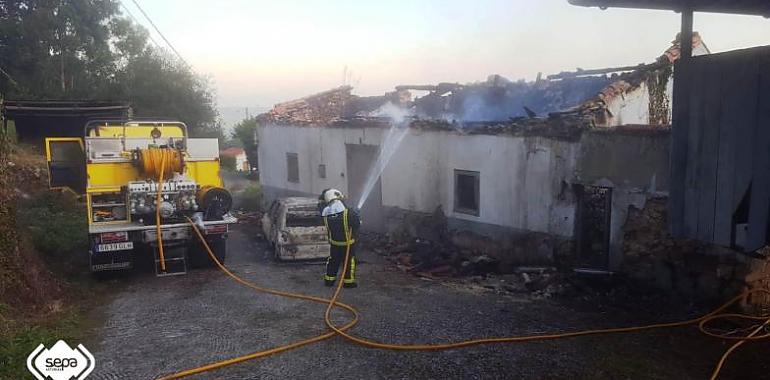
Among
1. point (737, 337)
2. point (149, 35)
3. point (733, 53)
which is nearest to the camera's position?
point (733, 53)

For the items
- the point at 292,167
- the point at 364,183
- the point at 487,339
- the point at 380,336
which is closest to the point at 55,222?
the point at 292,167

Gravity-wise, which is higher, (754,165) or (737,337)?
(754,165)

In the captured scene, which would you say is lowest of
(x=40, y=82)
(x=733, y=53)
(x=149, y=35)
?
(x=733, y=53)

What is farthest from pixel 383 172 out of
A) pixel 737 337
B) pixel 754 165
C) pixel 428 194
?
pixel 754 165

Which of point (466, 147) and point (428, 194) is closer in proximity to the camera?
point (466, 147)

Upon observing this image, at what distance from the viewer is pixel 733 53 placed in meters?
5.16

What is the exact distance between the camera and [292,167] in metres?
18.9

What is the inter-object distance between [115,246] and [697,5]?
9.23 m

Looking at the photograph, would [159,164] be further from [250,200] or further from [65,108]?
[250,200]

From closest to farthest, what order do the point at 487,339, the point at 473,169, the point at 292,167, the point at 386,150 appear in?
the point at 487,339, the point at 473,169, the point at 386,150, the point at 292,167

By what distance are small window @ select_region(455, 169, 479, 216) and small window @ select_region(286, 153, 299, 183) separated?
7447 millimetres

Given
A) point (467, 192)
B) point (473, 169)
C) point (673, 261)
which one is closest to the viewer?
point (673, 261)

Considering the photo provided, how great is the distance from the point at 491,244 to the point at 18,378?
8.85 metres

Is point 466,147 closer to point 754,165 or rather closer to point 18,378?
point 754,165
